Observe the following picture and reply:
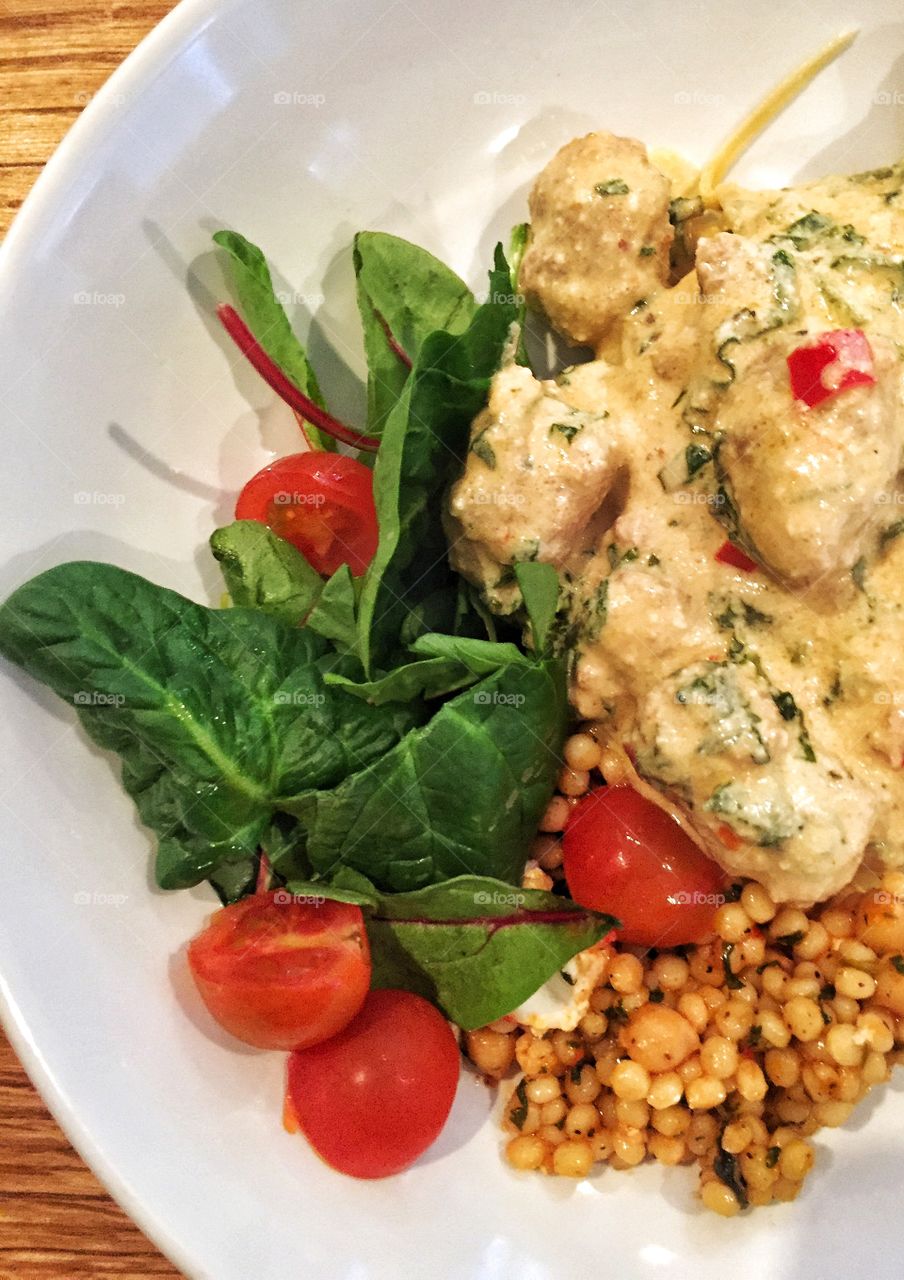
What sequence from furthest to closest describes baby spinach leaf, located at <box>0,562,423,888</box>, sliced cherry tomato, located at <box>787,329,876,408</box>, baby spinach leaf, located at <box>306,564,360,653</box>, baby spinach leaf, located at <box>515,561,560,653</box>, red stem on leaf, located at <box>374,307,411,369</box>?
red stem on leaf, located at <box>374,307,411,369</box> < baby spinach leaf, located at <box>306,564,360,653</box> < baby spinach leaf, located at <box>515,561,560,653</box> < baby spinach leaf, located at <box>0,562,423,888</box> < sliced cherry tomato, located at <box>787,329,876,408</box>

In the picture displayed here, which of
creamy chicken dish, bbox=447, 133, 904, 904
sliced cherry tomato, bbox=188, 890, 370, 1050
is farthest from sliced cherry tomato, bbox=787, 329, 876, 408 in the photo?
sliced cherry tomato, bbox=188, 890, 370, 1050

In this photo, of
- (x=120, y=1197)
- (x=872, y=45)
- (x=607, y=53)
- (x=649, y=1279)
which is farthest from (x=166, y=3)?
(x=649, y=1279)

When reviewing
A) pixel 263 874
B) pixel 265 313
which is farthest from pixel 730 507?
pixel 263 874

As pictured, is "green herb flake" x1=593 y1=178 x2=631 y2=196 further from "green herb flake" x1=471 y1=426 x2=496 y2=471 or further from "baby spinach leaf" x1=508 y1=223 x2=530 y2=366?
"green herb flake" x1=471 y1=426 x2=496 y2=471

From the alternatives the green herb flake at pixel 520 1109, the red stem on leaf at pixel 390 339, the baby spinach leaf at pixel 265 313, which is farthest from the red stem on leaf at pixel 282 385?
the green herb flake at pixel 520 1109

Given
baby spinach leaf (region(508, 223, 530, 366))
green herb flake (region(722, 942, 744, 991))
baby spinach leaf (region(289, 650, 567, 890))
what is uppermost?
baby spinach leaf (region(508, 223, 530, 366))

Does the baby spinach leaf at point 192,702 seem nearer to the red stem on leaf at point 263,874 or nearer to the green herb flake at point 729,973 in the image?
the red stem on leaf at point 263,874

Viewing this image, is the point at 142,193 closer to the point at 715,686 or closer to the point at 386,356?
the point at 386,356
